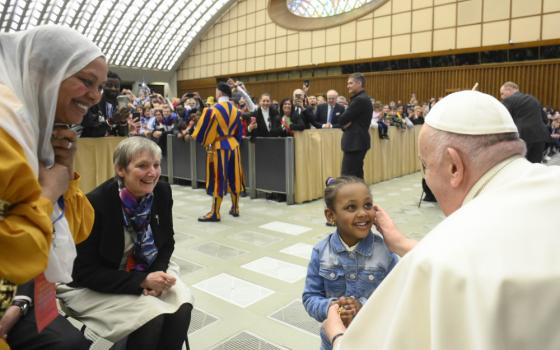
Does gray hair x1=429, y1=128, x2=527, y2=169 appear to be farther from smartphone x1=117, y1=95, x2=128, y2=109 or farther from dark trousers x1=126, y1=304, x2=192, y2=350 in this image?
smartphone x1=117, y1=95, x2=128, y2=109

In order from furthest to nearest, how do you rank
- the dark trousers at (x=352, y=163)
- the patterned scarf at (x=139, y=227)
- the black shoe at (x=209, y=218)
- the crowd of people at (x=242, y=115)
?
1. the dark trousers at (x=352, y=163)
2. the black shoe at (x=209, y=218)
3. the crowd of people at (x=242, y=115)
4. the patterned scarf at (x=139, y=227)

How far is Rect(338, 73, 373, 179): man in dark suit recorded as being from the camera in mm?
5520

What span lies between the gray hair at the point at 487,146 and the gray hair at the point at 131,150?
149 cm

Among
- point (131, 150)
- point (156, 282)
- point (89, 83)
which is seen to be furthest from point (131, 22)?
point (89, 83)

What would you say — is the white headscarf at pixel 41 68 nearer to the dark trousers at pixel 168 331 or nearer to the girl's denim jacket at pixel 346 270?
the dark trousers at pixel 168 331

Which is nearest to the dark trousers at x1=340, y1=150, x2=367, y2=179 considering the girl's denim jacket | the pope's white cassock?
the girl's denim jacket

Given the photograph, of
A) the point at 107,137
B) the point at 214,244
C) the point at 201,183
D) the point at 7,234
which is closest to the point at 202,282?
the point at 214,244

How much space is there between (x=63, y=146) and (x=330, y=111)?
6.94m

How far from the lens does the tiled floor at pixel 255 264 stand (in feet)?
8.41

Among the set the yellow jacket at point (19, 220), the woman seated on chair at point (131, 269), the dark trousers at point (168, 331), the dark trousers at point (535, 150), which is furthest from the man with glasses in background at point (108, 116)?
the dark trousers at point (535, 150)

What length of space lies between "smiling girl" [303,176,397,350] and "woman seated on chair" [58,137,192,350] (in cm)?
66

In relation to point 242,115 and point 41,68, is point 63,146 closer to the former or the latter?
point 41,68

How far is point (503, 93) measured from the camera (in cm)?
643

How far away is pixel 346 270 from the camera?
174 centimetres
